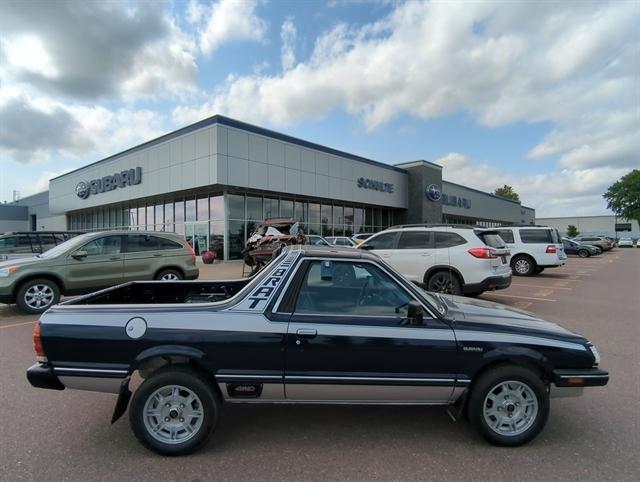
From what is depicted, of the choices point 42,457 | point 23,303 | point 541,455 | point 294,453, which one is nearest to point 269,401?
point 294,453

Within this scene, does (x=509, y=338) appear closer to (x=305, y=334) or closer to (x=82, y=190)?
(x=305, y=334)

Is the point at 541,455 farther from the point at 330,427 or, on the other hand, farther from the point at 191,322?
the point at 191,322

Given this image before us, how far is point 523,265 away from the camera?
52.2 ft

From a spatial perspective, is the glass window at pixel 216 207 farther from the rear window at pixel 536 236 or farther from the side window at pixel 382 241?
the rear window at pixel 536 236

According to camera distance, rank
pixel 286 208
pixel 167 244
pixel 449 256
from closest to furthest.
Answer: pixel 449 256 < pixel 167 244 < pixel 286 208

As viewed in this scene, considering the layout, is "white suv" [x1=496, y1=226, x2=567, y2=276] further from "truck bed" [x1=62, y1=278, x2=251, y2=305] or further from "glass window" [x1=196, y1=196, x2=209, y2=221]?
"glass window" [x1=196, y1=196, x2=209, y2=221]

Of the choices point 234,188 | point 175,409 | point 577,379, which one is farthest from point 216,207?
point 577,379

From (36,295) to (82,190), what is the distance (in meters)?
27.6

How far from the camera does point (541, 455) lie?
2939 millimetres

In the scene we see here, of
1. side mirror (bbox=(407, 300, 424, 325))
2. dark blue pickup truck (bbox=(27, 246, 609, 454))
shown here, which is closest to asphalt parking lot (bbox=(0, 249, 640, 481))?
dark blue pickup truck (bbox=(27, 246, 609, 454))

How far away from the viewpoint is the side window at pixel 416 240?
9.27m

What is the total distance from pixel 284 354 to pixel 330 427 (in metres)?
0.93

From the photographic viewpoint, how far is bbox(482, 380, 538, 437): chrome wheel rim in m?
3.04

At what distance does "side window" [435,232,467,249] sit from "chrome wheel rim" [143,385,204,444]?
7.26 metres
